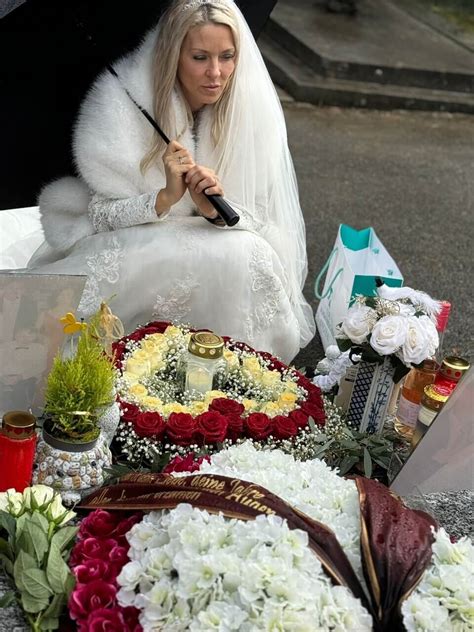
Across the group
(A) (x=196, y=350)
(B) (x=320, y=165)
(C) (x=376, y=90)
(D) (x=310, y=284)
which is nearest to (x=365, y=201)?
(B) (x=320, y=165)

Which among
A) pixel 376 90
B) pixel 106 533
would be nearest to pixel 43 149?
pixel 106 533

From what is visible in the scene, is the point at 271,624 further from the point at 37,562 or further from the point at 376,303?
the point at 376,303

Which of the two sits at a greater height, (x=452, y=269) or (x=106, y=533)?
(x=106, y=533)

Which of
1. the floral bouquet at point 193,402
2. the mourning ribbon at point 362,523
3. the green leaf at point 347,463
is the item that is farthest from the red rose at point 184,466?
the green leaf at point 347,463

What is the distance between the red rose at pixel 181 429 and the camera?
2.60m

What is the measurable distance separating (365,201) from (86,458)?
3.76m

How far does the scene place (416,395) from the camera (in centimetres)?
294

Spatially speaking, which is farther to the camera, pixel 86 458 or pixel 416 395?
pixel 416 395

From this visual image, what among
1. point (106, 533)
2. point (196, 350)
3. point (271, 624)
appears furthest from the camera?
point (196, 350)

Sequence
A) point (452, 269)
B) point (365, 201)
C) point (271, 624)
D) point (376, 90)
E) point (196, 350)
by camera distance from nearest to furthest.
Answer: point (271, 624) < point (196, 350) < point (452, 269) < point (365, 201) < point (376, 90)

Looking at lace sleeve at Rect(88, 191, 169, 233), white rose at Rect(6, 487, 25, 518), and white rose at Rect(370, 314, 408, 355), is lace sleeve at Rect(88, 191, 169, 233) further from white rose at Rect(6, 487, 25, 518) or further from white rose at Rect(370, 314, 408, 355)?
white rose at Rect(6, 487, 25, 518)

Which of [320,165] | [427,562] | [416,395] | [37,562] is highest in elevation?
[427,562]

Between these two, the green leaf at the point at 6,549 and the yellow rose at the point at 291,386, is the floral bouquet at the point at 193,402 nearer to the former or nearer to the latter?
the yellow rose at the point at 291,386

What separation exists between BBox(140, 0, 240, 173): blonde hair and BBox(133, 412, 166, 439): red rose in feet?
3.23
